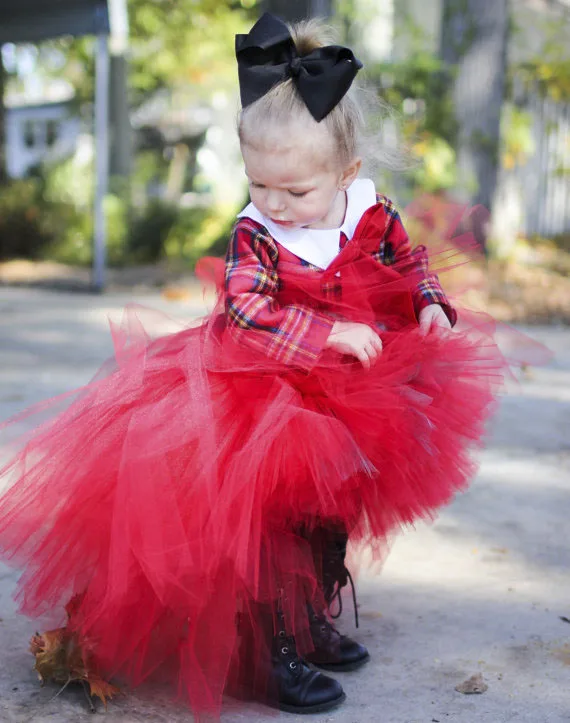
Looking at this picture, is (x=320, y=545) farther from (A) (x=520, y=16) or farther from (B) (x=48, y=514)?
(A) (x=520, y=16)

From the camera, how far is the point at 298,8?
27.8ft

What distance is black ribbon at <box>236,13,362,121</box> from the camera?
218 cm

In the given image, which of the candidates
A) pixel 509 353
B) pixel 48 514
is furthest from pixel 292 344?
pixel 509 353

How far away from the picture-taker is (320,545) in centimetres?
229

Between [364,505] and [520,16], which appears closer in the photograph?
[364,505]

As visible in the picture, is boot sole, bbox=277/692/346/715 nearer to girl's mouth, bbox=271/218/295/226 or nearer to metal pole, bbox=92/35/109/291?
girl's mouth, bbox=271/218/295/226

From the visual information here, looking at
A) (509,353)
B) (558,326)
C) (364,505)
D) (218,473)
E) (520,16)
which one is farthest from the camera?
(520,16)

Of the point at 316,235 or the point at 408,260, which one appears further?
the point at 408,260

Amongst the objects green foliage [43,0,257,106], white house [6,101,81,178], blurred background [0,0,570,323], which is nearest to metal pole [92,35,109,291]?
blurred background [0,0,570,323]

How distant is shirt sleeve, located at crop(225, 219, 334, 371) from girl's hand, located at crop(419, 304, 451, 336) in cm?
26

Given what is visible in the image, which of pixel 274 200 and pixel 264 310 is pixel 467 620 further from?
pixel 274 200

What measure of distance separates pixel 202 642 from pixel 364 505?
475 millimetres

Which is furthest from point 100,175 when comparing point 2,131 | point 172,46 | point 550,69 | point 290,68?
point 172,46

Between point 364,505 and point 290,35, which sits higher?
point 290,35
